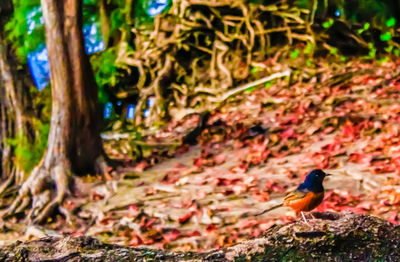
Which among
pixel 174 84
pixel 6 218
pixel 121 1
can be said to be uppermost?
pixel 121 1

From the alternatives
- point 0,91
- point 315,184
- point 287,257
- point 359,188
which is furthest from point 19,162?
point 287,257

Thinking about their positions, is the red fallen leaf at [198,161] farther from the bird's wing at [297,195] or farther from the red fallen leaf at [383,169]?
the bird's wing at [297,195]

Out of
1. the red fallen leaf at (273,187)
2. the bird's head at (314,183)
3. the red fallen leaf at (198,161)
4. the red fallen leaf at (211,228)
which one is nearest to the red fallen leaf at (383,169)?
the red fallen leaf at (273,187)

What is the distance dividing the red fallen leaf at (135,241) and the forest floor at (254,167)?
0.01 metres

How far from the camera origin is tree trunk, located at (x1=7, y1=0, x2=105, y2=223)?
24.1 feet

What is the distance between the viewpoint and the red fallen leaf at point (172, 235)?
5645 millimetres

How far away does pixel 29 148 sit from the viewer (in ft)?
28.3

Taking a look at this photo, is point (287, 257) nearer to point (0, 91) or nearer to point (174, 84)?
point (0, 91)

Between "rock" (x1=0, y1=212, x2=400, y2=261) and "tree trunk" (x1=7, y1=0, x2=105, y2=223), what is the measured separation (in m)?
5.48

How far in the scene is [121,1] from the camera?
1311cm

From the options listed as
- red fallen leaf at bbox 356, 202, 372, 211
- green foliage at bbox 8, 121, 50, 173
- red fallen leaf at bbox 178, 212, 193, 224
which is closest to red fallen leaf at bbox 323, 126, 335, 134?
red fallen leaf at bbox 356, 202, 372, 211

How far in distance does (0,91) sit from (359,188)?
18.9ft

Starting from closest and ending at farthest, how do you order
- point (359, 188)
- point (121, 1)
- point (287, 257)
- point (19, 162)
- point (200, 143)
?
point (287, 257)
point (359, 188)
point (19, 162)
point (200, 143)
point (121, 1)

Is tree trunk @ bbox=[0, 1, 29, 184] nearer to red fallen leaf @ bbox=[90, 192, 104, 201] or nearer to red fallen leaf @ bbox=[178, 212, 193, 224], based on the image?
red fallen leaf @ bbox=[90, 192, 104, 201]
